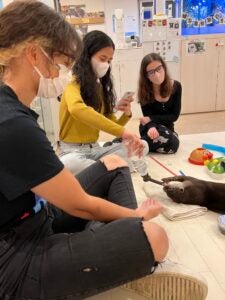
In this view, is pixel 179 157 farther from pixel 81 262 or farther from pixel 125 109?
pixel 81 262

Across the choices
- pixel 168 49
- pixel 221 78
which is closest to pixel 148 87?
pixel 168 49

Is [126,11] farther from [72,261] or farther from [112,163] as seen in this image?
[72,261]

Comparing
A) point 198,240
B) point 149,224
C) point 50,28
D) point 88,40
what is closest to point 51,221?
point 149,224

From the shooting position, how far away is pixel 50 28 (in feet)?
2.59

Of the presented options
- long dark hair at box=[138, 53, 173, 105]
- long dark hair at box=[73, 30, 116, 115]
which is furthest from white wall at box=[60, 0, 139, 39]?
long dark hair at box=[73, 30, 116, 115]

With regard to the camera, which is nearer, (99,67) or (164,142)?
(99,67)

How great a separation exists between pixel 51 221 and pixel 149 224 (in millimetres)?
306

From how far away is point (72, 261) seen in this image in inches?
28.5

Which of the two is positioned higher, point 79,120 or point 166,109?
point 79,120

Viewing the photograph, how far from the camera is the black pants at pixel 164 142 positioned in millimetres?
2170

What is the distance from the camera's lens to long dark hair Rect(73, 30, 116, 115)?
1.51 m

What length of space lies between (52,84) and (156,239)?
0.50 metres

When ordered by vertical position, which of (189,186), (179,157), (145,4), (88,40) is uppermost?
(145,4)

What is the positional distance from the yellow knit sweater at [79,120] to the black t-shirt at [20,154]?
29.9 inches
